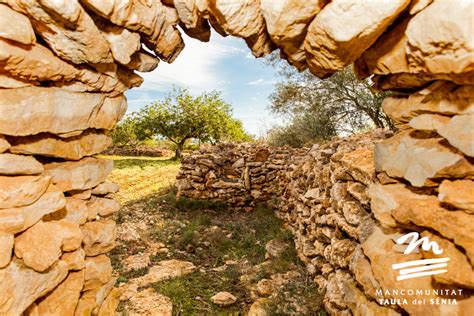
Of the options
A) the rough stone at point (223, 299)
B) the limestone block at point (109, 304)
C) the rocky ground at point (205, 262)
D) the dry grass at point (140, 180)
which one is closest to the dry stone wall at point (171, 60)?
the limestone block at point (109, 304)

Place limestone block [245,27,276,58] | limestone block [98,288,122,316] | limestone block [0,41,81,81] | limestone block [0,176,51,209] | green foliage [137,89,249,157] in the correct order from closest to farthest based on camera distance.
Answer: limestone block [0,41,81,81]
limestone block [0,176,51,209]
limestone block [245,27,276,58]
limestone block [98,288,122,316]
green foliage [137,89,249,157]

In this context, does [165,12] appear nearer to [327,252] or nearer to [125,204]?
[327,252]

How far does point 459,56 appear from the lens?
1266mm

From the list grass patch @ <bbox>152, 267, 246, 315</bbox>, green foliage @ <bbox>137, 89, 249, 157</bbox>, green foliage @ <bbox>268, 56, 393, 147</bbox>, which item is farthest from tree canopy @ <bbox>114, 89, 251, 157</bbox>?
grass patch @ <bbox>152, 267, 246, 315</bbox>

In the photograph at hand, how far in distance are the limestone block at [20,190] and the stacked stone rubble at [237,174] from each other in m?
6.98

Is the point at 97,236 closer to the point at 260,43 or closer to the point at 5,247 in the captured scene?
the point at 5,247

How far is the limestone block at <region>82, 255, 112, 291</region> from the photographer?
2.43m

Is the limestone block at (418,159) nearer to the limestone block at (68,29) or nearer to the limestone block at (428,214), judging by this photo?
the limestone block at (428,214)

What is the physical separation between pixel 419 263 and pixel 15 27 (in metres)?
2.77

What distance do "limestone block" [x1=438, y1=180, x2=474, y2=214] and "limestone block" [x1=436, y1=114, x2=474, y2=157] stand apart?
0.20 m

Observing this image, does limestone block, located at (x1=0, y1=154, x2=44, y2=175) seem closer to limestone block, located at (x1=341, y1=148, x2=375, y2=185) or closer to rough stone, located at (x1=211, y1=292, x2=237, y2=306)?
rough stone, located at (x1=211, y1=292, x2=237, y2=306)

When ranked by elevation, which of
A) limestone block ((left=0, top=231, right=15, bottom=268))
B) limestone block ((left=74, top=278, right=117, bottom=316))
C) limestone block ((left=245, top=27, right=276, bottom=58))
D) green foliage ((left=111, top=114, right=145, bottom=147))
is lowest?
limestone block ((left=74, top=278, right=117, bottom=316))

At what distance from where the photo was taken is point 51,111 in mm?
1916

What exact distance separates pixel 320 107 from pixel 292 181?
3836 mm
